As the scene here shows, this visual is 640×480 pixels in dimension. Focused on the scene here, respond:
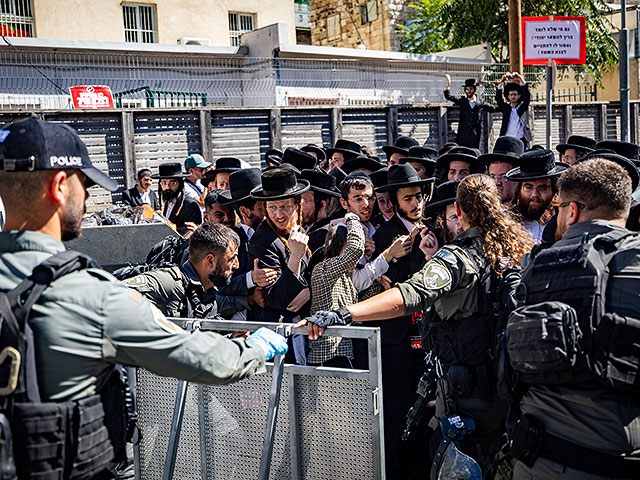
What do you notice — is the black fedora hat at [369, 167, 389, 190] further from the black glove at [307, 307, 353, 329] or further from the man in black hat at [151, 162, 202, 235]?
the black glove at [307, 307, 353, 329]

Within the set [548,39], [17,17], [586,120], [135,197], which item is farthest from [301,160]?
[17,17]

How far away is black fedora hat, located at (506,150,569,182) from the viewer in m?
5.93

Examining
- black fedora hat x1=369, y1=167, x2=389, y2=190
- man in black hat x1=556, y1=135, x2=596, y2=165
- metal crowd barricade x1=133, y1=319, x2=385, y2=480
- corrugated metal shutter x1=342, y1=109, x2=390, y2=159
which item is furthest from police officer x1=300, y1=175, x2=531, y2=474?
corrugated metal shutter x1=342, y1=109, x2=390, y2=159

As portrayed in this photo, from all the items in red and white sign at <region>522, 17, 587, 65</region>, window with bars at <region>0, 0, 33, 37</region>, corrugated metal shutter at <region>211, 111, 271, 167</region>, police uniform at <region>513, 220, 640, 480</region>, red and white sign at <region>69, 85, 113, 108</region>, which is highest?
window with bars at <region>0, 0, 33, 37</region>

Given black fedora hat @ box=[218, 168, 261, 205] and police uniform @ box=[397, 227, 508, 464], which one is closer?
police uniform @ box=[397, 227, 508, 464]

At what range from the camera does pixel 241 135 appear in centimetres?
1230

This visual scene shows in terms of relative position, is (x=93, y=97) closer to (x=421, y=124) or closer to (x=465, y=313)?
(x=421, y=124)

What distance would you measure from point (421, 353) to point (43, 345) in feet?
11.8

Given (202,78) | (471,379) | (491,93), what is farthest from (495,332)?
(202,78)

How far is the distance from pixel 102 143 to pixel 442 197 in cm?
707

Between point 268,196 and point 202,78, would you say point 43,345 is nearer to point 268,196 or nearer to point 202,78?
point 268,196

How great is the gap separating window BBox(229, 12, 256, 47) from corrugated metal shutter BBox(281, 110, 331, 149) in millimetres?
14926

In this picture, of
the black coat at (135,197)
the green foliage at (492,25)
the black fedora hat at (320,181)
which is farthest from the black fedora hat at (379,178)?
the green foliage at (492,25)

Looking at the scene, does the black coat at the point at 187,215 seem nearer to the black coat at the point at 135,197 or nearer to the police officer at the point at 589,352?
the black coat at the point at 135,197
